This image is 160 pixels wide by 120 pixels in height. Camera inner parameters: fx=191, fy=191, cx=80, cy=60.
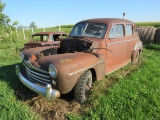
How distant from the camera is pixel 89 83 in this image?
4418mm

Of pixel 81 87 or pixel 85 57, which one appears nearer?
pixel 81 87

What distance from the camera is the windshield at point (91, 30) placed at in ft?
17.3

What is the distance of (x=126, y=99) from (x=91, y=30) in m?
2.22

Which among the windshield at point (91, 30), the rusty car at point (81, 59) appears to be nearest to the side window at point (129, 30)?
the rusty car at point (81, 59)

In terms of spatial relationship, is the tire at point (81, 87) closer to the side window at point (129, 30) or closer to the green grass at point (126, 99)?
the green grass at point (126, 99)

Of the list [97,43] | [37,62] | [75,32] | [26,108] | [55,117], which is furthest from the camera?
[75,32]

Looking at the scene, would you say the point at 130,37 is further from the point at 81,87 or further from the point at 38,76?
the point at 38,76

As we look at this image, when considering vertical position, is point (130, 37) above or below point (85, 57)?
above

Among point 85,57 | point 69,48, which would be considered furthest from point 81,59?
point 69,48

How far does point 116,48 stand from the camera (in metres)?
5.50

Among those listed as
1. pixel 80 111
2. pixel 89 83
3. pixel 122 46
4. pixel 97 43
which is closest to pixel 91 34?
pixel 97 43

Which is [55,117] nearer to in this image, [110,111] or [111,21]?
[110,111]

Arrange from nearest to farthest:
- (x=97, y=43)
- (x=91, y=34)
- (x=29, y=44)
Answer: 1. (x=97, y=43)
2. (x=91, y=34)
3. (x=29, y=44)

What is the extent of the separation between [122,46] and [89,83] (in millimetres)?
2016
